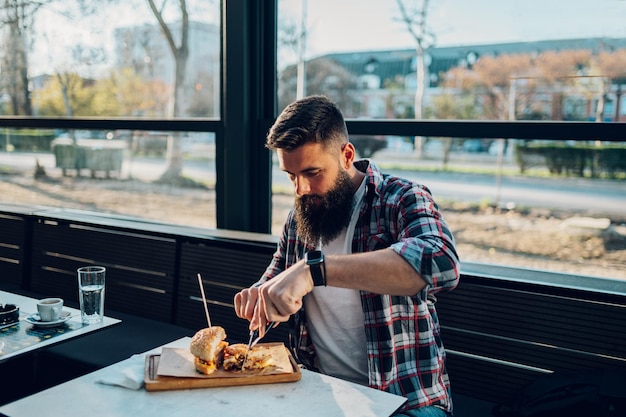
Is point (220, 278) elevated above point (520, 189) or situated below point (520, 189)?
below

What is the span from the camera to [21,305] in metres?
2.34

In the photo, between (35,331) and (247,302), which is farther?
(35,331)

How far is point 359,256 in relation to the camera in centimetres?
154

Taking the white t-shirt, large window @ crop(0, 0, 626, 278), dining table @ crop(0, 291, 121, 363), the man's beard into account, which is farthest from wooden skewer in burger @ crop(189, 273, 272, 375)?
large window @ crop(0, 0, 626, 278)

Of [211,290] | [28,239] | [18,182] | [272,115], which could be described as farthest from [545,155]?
[18,182]

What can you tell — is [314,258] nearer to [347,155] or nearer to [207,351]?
[207,351]

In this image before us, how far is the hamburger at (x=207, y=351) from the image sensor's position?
62.2 inches

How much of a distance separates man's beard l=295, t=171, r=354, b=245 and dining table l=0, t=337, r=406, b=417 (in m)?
0.47

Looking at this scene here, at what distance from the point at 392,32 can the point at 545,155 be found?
0.92 meters

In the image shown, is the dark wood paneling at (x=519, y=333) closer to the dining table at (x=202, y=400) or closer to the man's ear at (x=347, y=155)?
the man's ear at (x=347, y=155)

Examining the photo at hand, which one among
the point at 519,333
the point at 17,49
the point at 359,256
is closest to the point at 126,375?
the point at 359,256

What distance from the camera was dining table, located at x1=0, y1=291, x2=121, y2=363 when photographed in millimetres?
1860

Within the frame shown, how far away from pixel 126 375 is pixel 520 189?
7.32 ft

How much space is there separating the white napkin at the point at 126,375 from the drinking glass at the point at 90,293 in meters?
0.52
